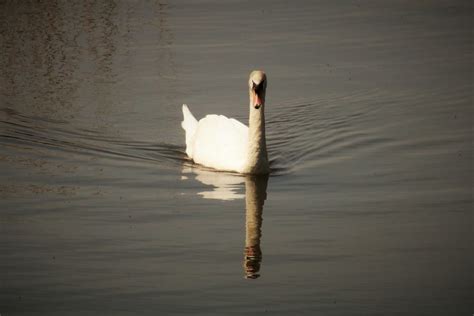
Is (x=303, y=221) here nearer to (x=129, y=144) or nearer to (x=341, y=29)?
(x=129, y=144)

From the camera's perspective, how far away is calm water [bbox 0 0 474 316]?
1093cm

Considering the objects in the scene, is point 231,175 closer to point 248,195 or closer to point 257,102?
point 257,102

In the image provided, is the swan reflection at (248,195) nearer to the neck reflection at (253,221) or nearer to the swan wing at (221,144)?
the neck reflection at (253,221)

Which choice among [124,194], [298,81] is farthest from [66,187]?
[298,81]

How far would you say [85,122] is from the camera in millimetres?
18484

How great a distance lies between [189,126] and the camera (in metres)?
17.6

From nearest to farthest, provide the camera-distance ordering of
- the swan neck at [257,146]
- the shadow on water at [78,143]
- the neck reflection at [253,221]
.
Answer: the neck reflection at [253,221] → the swan neck at [257,146] → the shadow on water at [78,143]

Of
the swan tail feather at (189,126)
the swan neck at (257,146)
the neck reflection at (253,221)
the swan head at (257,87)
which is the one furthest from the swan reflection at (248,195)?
the swan head at (257,87)

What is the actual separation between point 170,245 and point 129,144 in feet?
17.3

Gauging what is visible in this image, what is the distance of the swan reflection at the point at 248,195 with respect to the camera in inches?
466

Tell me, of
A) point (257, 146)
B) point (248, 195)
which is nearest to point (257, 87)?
point (257, 146)

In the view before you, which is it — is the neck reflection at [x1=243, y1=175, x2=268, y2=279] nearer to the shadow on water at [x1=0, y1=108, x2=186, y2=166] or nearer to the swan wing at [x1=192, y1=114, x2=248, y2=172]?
the swan wing at [x1=192, y1=114, x2=248, y2=172]

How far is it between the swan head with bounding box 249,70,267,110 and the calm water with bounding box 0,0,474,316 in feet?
3.31

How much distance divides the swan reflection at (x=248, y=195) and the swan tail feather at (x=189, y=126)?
0.88 m
